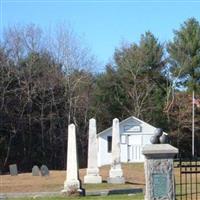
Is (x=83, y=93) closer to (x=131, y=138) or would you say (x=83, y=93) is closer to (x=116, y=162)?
(x=131, y=138)

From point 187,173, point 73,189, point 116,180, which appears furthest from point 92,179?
point 187,173

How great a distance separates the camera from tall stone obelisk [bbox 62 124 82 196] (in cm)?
1875

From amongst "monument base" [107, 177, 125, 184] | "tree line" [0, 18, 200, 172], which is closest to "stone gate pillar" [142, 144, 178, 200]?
"monument base" [107, 177, 125, 184]

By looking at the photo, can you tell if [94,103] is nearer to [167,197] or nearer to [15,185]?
[15,185]

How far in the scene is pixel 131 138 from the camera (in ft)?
155

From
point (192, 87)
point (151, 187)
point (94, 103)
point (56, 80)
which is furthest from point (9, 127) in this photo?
point (151, 187)

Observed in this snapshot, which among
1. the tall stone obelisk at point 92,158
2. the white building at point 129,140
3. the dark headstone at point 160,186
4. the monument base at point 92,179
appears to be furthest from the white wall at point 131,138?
the dark headstone at point 160,186

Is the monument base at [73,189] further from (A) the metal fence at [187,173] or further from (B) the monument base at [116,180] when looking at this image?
(B) the monument base at [116,180]

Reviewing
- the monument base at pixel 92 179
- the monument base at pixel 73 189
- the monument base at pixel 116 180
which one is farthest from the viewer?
the monument base at pixel 116 180

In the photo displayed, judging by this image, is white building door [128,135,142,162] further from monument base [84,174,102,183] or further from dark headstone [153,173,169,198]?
dark headstone [153,173,169,198]

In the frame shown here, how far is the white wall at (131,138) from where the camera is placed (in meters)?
45.9

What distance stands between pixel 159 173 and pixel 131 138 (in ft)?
121

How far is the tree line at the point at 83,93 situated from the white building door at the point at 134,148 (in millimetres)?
4132

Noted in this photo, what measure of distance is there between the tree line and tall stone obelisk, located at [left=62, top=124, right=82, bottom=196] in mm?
24314
